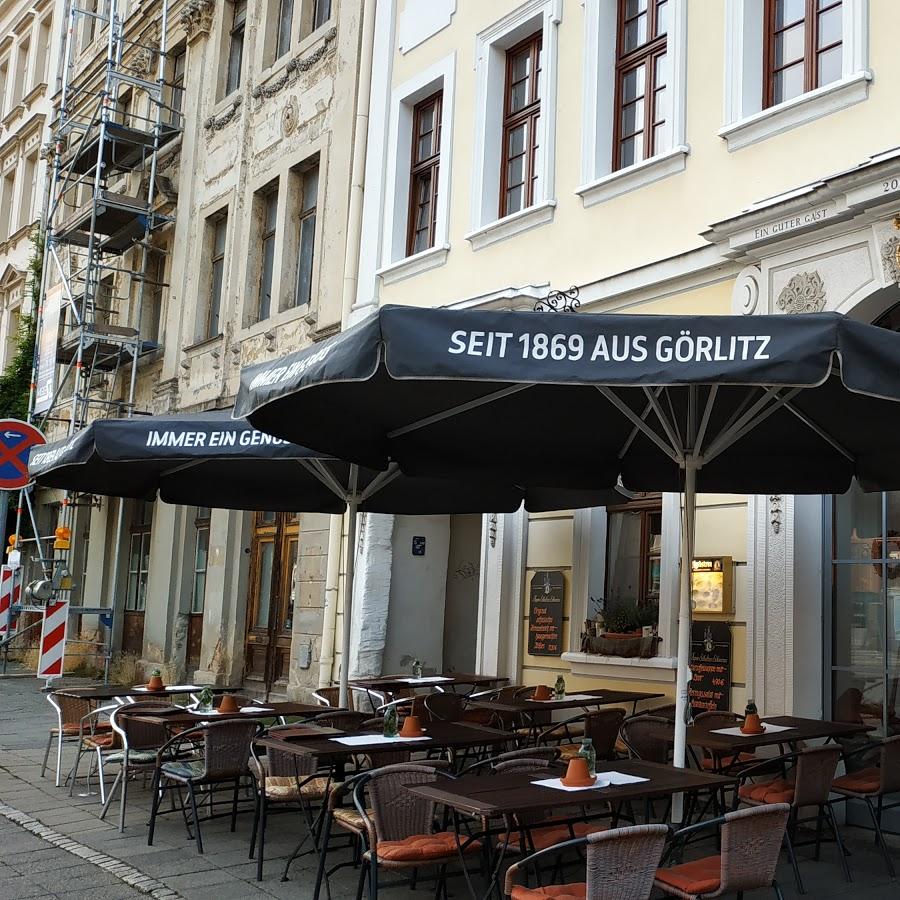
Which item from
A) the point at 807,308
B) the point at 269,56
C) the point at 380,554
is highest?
the point at 269,56

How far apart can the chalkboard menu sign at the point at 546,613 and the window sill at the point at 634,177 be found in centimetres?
342

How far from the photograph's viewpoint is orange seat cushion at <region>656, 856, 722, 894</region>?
4648 millimetres

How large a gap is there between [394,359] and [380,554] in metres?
8.23

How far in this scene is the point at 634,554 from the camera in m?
10.1

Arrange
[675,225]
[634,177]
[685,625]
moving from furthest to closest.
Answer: [634,177], [675,225], [685,625]

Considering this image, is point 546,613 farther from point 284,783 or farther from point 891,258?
point 891,258

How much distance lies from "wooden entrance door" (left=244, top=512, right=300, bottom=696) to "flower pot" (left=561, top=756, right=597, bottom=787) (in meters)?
9.66

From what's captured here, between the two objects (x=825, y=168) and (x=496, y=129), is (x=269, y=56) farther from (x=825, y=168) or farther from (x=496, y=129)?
(x=825, y=168)

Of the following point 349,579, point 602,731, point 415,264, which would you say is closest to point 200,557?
point 415,264

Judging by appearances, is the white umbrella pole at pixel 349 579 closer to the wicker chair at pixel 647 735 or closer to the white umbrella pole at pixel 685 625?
the wicker chair at pixel 647 735

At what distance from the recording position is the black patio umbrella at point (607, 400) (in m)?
4.53

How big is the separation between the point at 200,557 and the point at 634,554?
367 inches

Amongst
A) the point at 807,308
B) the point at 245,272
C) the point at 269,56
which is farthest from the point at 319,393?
the point at 269,56

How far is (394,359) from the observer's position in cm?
474
